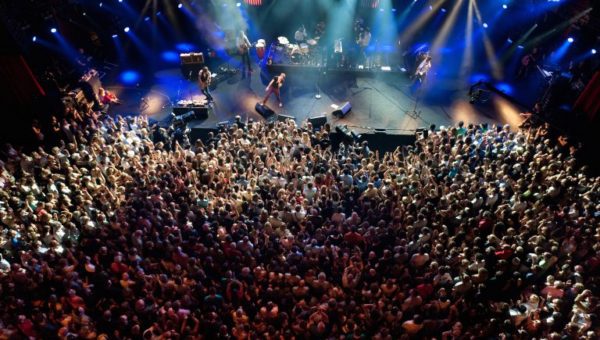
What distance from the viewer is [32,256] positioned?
5.37m

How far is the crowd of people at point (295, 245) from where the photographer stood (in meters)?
4.72

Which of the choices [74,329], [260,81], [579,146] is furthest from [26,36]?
[579,146]

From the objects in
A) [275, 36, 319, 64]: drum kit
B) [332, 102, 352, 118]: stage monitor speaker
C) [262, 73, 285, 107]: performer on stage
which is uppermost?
[275, 36, 319, 64]: drum kit

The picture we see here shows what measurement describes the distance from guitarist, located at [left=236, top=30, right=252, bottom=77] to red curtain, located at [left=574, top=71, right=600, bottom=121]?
9567mm

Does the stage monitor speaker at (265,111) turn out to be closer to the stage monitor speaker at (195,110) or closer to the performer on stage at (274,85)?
the performer on stage at (274,85)

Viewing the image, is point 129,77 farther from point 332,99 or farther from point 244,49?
point 332,99

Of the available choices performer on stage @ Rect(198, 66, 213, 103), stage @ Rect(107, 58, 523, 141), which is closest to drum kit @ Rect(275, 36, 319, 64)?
stage @ Rect(107, 58, 523, 141)

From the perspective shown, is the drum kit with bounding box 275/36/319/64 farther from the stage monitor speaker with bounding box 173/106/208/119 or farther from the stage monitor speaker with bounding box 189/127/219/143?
the stage monitor speaker with bounding box 189/127/219/143

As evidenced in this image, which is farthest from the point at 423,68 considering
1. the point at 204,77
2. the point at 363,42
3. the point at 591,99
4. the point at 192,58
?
the point at 192,58

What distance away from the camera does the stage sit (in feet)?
34.1

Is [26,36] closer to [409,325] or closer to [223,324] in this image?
[223,324]

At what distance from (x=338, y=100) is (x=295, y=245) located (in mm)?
6633

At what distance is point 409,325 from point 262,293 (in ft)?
6.52

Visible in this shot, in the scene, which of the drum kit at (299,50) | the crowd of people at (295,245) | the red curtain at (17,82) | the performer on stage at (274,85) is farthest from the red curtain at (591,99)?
the red curtain at (17,82)
